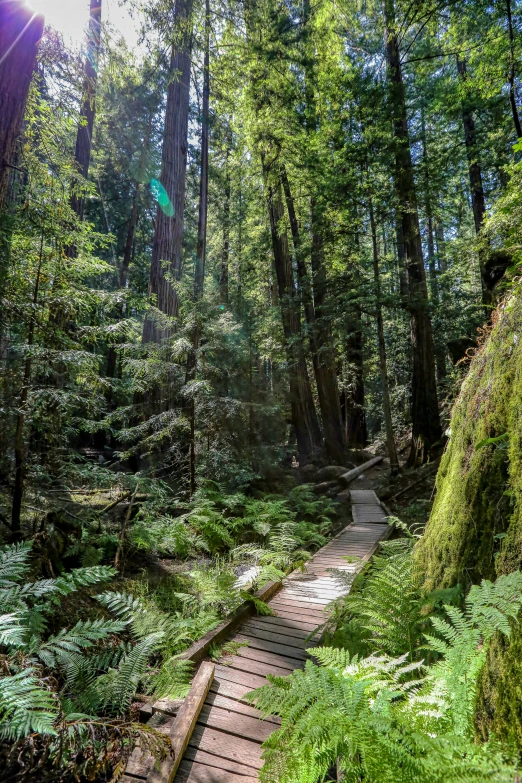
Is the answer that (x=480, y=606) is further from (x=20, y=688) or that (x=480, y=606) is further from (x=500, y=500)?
(x=20, y=688)

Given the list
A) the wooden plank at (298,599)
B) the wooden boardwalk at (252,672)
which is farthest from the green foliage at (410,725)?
the wooden plank at (298,599)

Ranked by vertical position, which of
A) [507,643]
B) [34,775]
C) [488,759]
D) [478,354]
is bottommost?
[34,775]

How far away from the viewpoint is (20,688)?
6.29 ft

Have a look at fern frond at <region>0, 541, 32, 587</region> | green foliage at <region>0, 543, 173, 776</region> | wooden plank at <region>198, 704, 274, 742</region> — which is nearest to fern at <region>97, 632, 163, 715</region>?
green foliage at <region>0, 543, 173, 776</region>

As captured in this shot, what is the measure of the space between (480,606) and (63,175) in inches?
243

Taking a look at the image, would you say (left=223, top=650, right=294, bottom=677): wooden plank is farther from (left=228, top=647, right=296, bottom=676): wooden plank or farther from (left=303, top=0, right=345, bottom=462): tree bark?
(left=303, top=0, right=345, bottom=462): tree bark

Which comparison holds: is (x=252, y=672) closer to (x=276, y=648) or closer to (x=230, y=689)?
(x=230, y=689)

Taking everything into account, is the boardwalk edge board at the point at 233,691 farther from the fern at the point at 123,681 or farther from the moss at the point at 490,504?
the moss at the point at 490,504

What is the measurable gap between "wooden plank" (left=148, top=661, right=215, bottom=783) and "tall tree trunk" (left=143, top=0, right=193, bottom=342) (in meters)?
7.63

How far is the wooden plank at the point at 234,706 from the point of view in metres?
2.60

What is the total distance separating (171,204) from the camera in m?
9.81

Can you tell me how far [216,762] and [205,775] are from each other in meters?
0.11

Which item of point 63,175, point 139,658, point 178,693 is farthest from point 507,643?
point 63,175

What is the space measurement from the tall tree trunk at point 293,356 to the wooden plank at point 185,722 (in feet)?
34.6
